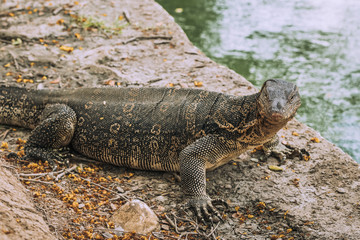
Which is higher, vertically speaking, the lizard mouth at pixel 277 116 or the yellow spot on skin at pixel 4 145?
the lizard mouth at pixel 277 116

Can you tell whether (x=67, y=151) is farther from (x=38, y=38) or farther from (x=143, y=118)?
(x=38, y=38)

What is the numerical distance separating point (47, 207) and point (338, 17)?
10.6 metres

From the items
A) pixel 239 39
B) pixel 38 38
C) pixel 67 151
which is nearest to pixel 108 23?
pixel 38 38

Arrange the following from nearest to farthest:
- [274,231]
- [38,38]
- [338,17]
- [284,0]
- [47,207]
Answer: [47,207] → [274,231] → [38,38] → [338,17] → [284,0]

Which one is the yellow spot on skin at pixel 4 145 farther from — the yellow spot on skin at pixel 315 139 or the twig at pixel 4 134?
Result: the yellow spot on skin at pixel 315 139

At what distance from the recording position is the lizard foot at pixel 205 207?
5098 millimetres

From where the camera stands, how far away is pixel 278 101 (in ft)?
15.9

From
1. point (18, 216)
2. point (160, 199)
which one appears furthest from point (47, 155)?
point (18, 216)

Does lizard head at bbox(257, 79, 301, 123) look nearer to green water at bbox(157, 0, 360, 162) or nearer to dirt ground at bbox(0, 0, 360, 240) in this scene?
dirt ground at bbox(0, 0, 360, 240)

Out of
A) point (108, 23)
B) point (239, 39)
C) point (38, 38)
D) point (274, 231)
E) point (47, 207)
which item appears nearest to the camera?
point (47, 207)

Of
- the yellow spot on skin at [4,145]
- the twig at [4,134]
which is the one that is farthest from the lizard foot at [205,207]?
the twig at [4,134]

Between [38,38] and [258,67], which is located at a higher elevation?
[38,38]

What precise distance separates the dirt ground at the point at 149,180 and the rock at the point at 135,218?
84 millimetres

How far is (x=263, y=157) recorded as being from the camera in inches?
245
